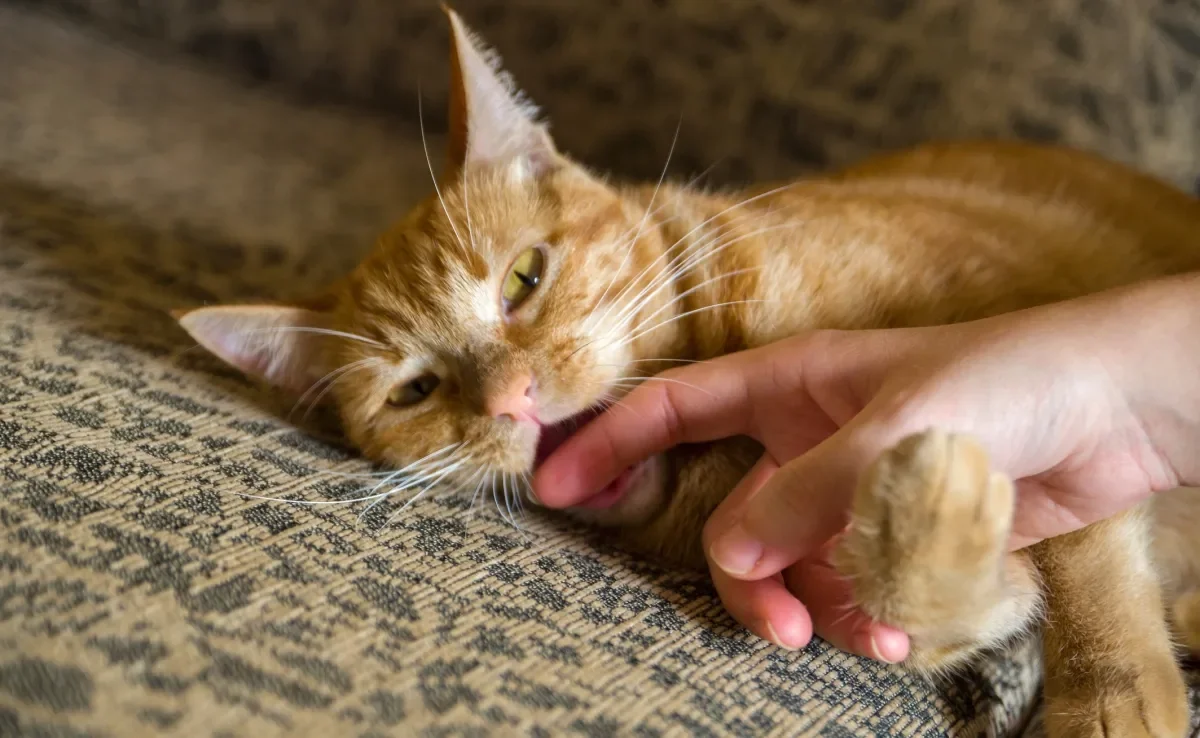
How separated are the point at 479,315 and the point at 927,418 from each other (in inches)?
27.1

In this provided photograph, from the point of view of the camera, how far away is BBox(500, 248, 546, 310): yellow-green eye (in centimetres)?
131

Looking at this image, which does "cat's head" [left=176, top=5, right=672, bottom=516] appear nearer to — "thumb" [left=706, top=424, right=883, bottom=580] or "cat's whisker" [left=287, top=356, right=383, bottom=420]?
"cat's whisker" [left=287, top=356, right=383, bottom=420]

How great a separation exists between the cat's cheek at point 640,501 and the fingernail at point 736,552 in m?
0.33

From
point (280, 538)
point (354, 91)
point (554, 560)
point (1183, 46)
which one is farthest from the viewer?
point (354, 91)

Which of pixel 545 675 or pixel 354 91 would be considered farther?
pixel 354 91

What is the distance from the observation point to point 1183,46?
1701mm

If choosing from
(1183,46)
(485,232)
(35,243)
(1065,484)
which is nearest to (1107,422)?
(1065,484)

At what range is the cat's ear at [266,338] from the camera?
131cm

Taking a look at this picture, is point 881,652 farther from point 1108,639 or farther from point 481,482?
point 481,482

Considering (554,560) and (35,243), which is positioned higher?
(35,243)

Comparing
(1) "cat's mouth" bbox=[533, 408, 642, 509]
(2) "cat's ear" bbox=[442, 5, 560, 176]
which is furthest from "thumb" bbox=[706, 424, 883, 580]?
(2) "cat's ear" bbox=[442, 5, 560, 176]

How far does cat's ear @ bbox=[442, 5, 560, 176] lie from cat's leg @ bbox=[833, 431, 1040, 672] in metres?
0.89

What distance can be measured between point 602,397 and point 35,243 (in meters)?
1.13

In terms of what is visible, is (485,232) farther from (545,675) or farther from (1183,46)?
(1183,46)
